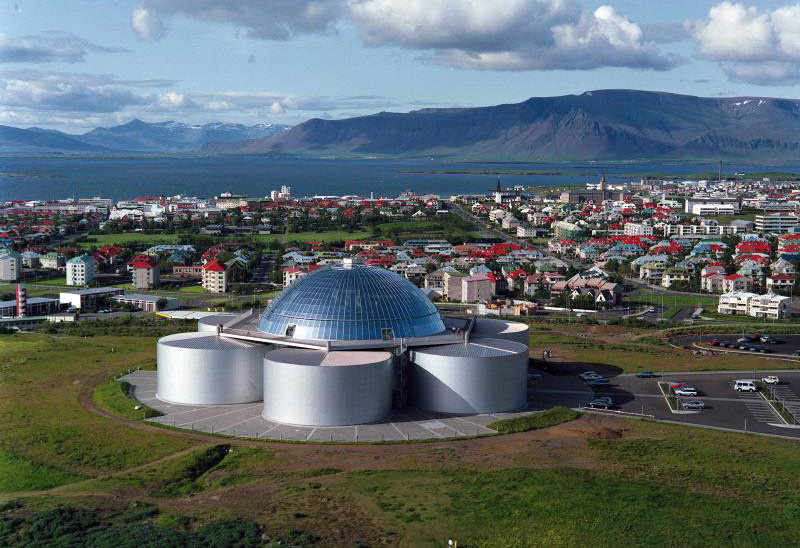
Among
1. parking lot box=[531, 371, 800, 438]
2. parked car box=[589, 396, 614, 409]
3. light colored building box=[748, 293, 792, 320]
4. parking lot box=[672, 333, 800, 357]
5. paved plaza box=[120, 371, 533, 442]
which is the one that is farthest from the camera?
light colored building box=[748, 293, 792, 320]

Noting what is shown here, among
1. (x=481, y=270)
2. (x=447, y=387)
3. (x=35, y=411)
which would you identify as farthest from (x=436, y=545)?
(x=481, y=270)

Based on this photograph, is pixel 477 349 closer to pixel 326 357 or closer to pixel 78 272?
pixel 326 357

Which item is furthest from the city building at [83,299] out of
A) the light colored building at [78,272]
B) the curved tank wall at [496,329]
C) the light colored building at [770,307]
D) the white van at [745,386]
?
the light colored building at [770,307]

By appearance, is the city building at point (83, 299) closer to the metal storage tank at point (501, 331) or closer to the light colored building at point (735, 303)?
the metal storage tank at point (501, 331)

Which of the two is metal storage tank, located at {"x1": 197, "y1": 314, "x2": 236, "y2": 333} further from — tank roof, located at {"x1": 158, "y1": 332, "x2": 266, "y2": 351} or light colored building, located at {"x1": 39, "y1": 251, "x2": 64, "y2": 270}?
light colored building, located at {"x1": 39, "y1": 251, "x2": 64, "y2": 270}

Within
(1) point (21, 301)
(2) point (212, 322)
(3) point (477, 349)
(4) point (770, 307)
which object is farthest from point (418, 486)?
(1) point (21, 301)

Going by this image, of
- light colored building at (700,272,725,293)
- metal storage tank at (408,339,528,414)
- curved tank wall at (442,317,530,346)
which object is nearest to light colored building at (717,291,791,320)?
light colored building at (700,272,725,293)

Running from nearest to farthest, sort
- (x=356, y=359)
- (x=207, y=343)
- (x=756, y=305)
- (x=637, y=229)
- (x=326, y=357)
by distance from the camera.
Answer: (x=356, y=359), (x=326, y=357), (x=207, y=343), (x=756, y=305), (x=637, y=229)
